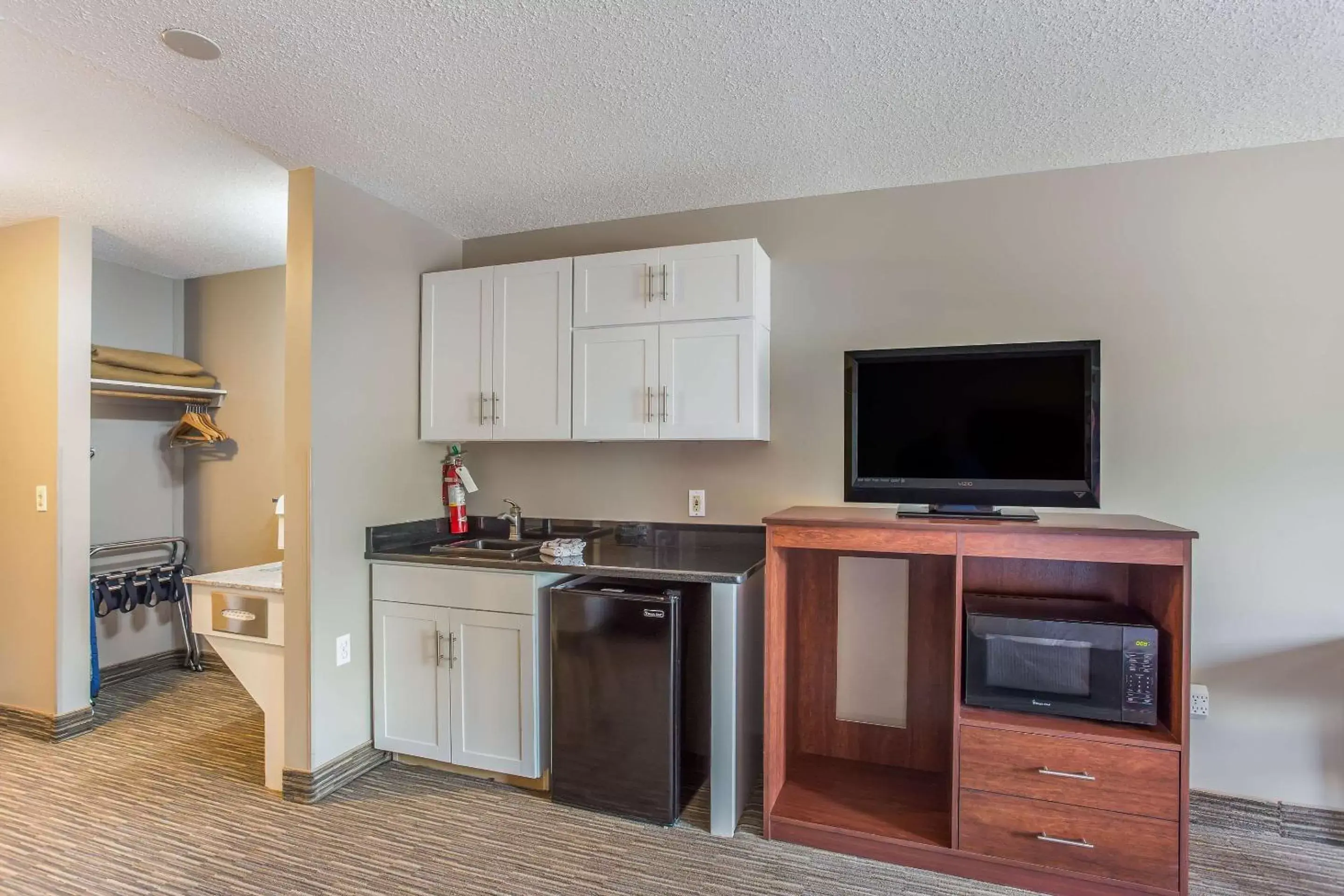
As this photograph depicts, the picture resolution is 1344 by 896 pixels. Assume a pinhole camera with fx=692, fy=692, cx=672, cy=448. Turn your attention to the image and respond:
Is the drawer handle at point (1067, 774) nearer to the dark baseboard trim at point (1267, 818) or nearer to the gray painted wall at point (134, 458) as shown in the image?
the dark baseboard trim at point (1267, 818)

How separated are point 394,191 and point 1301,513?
12.0 ft

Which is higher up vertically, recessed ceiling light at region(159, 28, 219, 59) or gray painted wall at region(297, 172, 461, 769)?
recessed ceiling light at region(159, 28, 219, 59)

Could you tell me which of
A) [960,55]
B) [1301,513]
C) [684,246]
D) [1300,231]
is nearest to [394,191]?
[684,246]

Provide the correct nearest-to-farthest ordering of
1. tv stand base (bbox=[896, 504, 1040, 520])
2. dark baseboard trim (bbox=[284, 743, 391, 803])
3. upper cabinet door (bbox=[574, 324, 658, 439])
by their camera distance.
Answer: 1. tv stand base (bbox=[896, 504, 1040, 520])
2. dark baseboard trim (bbox=[284, 743, 391, 803])
3. upper cabinet door (bbox=[574, 324, 658, 439])

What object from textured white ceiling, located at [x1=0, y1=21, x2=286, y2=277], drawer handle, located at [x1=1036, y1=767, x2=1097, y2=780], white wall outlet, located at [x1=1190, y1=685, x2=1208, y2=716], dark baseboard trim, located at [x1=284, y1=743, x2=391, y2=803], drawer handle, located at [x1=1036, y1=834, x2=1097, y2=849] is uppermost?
textured white ceiling, located at [x1=0, y1=21, x2=286, y2=277]

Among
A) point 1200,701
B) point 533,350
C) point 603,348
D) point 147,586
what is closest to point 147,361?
point 147,586

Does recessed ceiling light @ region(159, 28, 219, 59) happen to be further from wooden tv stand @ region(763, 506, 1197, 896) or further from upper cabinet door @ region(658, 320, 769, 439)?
wooden tv stand @ region(763, 506, 1197, 896)

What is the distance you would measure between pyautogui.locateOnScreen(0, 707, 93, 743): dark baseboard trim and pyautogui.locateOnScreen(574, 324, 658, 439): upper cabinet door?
110 inches

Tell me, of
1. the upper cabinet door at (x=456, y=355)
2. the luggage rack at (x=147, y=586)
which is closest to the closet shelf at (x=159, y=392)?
the luggage rack at (x=147, y=586)

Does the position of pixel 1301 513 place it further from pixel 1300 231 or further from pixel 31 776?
pixel 31 776

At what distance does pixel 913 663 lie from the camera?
9.16 ft

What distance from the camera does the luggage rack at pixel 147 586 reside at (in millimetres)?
3744

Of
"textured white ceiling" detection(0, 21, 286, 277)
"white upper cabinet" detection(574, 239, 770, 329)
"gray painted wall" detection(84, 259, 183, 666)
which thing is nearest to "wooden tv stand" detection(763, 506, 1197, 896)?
"white upper cabinet" detection(574, 239, 770, 329)

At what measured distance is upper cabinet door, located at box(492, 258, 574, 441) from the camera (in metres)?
2.99
